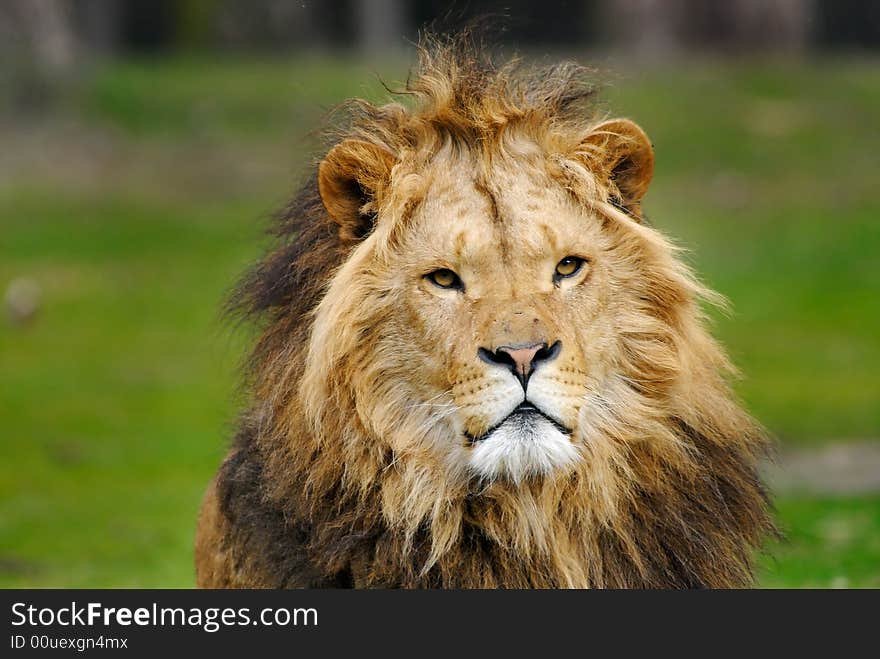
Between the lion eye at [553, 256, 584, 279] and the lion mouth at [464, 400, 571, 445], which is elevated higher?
the lion eye at [553, 256, 584, 279]

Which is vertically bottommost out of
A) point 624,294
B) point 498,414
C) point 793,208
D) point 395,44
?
point 498,414

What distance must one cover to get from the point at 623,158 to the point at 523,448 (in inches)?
42.9

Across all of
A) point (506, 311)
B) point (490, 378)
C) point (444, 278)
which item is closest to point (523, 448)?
point (490, 378)

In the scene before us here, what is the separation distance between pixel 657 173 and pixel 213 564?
1528 centimetres

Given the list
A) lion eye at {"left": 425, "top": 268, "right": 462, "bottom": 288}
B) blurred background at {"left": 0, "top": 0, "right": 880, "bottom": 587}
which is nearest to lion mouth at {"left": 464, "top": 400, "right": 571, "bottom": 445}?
lion eye at {"left": 425, "top": 268, "right": 462, "bottom": 288}

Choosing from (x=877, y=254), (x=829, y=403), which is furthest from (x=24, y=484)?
(x=877, y=254)

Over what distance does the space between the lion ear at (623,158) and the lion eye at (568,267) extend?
346mm

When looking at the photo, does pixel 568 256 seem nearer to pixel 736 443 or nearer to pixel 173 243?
pixel 736 443

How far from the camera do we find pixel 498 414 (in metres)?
4.39

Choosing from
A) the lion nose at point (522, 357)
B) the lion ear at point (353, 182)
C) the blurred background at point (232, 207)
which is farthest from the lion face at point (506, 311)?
the blurred background at point (232, 207)

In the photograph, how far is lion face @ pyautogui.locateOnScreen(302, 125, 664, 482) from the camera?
4.42 meters

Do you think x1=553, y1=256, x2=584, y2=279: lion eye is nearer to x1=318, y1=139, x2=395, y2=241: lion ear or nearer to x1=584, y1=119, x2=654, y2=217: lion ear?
x1=584, y1=119, x2=654, y2=217: lion ear

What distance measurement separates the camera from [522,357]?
14.3ft

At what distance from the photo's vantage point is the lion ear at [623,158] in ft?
16.1
